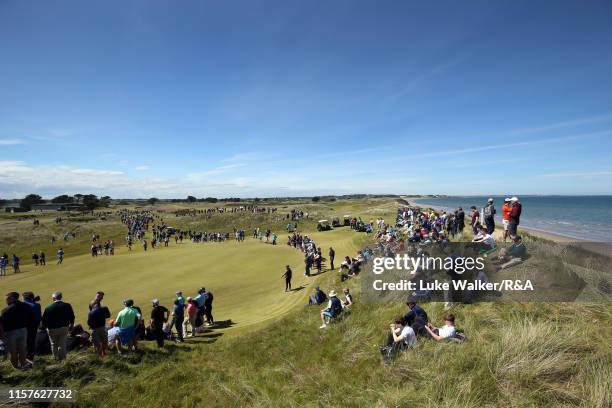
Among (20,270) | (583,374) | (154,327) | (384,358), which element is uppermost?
(583,374)

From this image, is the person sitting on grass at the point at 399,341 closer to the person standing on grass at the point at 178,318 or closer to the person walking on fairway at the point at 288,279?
the person standing on grass at the point at 178,318

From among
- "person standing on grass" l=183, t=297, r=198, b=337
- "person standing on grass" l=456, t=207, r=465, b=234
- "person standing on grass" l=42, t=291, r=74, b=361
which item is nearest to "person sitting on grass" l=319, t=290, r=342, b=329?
"person standing on grass" l=183, t=297, r=198, b=337

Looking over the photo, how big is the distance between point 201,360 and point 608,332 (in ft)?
33.3

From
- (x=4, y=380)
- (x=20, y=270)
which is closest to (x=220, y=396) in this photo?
(x=4, y=380)

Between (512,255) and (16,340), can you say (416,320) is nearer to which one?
(512,255)

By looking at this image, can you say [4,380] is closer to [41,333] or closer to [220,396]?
[41,333]

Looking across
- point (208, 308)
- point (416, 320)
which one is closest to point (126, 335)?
point (208, 308)

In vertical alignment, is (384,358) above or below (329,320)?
above

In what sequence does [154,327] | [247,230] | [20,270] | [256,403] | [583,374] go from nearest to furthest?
[583,374]
[256,403]
[154,327]
[20,270]
[247,230]

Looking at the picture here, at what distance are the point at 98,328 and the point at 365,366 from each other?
7.51 metres

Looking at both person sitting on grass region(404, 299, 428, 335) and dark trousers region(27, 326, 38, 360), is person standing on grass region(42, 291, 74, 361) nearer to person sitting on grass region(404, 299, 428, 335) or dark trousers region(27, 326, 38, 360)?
dark trousers region(27, 326, 38, 360)

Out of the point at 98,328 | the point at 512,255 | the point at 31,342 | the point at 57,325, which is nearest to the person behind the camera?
the point at 57,325

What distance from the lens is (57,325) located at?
7699 mm

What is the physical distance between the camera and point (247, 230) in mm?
50688
